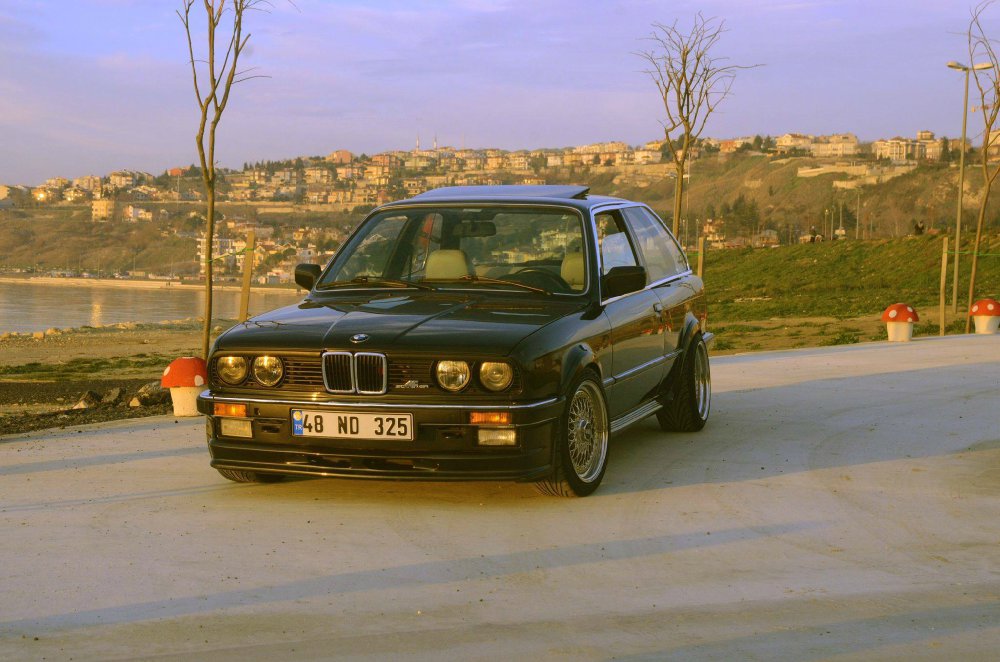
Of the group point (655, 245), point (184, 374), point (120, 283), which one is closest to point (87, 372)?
point (184, 374)

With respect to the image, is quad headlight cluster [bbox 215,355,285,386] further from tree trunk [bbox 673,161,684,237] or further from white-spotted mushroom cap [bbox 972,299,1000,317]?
white-spotted mushroom cap [bbox 972,299,1000,317]

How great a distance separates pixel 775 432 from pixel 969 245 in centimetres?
3870

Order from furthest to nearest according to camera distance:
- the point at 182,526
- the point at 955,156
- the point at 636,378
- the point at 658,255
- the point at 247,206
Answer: the point at 247,206 < the point at 955,156 < the point at 658,255 < the point at 636,378 < the point at 182,526

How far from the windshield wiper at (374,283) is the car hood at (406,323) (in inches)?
4.5

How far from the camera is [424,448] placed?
6.28 meters

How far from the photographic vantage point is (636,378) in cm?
794

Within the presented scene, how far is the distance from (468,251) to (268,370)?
1.65 m

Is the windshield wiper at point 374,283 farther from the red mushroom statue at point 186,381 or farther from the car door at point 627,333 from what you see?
the red mushroom statue at point 186,381

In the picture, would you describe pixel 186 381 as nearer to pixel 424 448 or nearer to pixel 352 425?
pixel 352 425

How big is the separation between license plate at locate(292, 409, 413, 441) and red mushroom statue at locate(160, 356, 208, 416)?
4075 millimetres

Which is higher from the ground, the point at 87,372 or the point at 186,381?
the point at 186,381

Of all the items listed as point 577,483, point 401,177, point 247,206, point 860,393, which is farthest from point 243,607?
point 247,206

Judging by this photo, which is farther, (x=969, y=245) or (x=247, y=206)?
(x=247, y=206)

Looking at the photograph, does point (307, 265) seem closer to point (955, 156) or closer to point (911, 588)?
point (911, 588)
